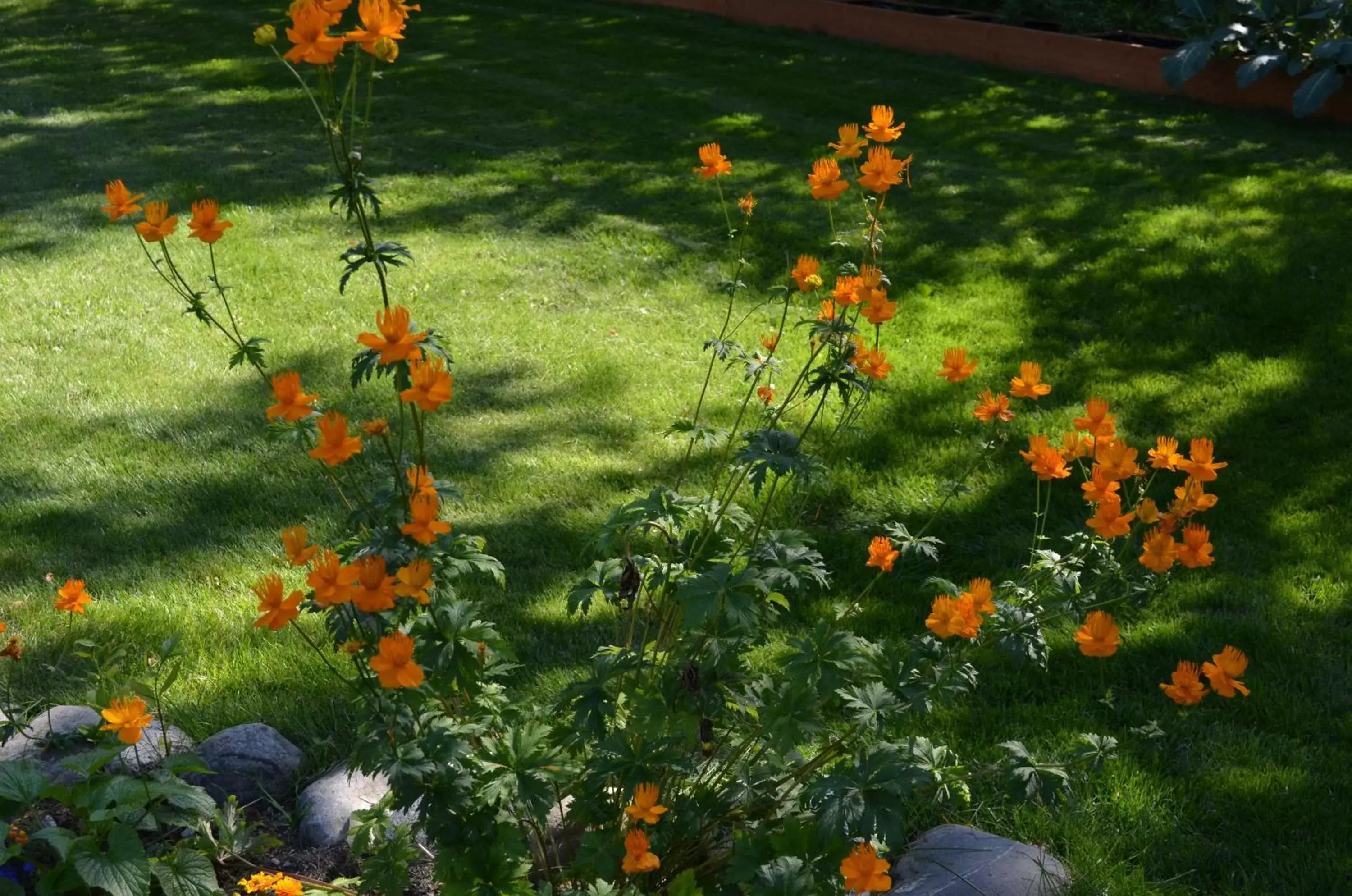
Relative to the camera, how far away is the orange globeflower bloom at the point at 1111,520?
1990 mm

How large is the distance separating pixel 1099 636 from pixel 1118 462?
0.29m

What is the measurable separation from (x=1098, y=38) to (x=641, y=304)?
5650mm

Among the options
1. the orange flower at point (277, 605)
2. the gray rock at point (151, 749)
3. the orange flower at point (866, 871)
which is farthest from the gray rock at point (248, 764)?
the orange flower at point (866, 871)

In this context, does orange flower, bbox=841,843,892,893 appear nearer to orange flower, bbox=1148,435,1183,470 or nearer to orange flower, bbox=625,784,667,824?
orange flower, bbox=625,784,667,824

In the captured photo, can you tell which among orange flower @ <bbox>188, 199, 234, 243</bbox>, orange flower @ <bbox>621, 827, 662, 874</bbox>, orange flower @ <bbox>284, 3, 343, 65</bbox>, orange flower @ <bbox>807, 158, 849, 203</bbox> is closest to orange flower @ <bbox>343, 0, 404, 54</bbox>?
orange flower @ <bbox>284, 3, 343, 65</bbox>

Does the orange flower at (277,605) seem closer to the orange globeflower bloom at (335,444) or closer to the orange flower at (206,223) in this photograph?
the orange globeflower bloom at (335,444)

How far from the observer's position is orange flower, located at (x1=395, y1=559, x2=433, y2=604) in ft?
5.60

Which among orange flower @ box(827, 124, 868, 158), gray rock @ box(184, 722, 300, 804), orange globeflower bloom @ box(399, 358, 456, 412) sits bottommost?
gray rock @ box(184, 722, 300, 804)

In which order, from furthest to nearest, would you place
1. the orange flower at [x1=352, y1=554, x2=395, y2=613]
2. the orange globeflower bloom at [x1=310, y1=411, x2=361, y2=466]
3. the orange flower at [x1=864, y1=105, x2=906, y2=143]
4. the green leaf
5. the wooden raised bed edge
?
the wooden raised bed edge < the orange flower at [x1=864, y1=105, x2=906, y2=143] < the green leaf < the orange globeflower bloom at [x1=310, y1=411, x2=361, y2=466] < the orange flower at [x1=352, y1=554, x2=395, y2=613]

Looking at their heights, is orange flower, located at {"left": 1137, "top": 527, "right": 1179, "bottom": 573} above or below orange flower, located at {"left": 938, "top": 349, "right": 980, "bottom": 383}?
below

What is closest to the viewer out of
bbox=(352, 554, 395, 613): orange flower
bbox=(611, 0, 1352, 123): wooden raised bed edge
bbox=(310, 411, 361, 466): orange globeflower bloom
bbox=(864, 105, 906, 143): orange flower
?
bbox=(352, 554, 395, 613): orange flower

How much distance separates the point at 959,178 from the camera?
7195mm

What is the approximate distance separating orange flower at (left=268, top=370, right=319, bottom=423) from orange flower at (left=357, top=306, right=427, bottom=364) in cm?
15

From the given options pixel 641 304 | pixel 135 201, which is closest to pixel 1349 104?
pixel 641 304
